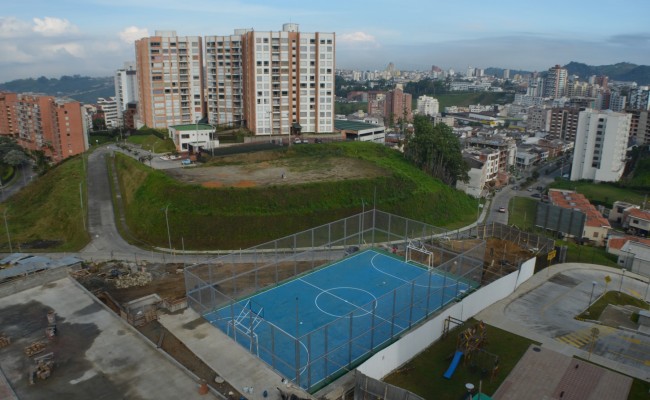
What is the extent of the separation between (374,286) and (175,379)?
14248 millimetres

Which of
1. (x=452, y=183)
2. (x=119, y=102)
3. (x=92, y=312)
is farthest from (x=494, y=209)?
(x=119, y=102)

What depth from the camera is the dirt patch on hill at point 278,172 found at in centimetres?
4569

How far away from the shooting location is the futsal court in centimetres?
2138

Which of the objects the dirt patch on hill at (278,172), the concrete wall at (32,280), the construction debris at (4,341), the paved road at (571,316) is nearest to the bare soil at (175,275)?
the concrete wall at (32,280)

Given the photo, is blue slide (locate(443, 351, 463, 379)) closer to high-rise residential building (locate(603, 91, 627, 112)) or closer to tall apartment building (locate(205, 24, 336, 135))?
tall apartment building (locate(205, 24, 336, 135))

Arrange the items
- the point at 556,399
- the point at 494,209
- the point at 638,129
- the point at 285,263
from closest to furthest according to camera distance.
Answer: the point at 556,399, the point at 285,263, the point at 494,209, the point at 638,129

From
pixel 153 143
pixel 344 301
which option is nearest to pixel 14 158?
pixel 153 143

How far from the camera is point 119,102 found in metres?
146

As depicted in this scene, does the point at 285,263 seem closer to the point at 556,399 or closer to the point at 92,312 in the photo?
the point at 92,312

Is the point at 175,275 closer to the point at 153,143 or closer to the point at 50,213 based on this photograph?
the point at 50,213

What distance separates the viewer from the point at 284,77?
67.6 meters

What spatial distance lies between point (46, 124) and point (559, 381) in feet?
300

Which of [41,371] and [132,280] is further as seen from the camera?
[132,280]

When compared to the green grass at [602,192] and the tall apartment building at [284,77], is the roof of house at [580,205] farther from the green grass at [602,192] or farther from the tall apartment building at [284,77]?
the tall apartment building at [284,77]
